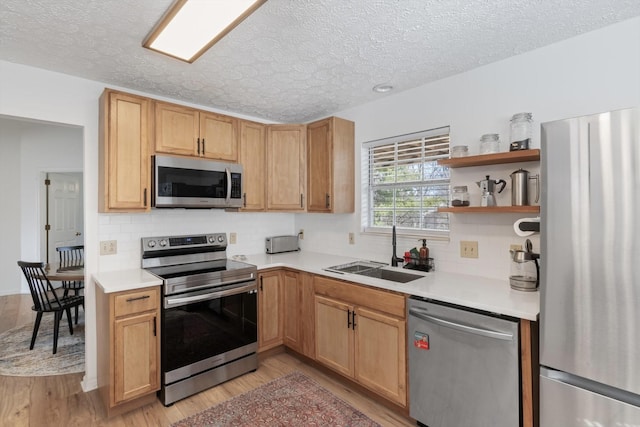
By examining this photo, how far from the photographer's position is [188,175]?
2713 mm

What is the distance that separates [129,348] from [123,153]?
139cm

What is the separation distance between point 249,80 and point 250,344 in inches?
85.5

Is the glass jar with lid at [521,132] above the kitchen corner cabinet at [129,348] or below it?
above

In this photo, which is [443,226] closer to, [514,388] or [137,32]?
[514,388]

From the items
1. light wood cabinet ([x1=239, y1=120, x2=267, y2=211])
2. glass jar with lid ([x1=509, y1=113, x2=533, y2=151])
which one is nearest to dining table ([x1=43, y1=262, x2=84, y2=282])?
light wood cabinet ([x1=239, y1=120, x2=267, y2=211])

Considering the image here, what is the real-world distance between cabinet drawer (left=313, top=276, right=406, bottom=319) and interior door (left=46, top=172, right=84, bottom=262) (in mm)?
5048

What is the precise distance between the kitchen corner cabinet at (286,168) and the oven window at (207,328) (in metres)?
1.01

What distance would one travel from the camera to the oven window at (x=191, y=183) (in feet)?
8.51

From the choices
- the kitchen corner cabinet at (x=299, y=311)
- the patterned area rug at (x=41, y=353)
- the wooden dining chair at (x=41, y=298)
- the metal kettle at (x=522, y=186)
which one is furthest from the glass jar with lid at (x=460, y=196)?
the wooden dining chair at (x=41, y=298)

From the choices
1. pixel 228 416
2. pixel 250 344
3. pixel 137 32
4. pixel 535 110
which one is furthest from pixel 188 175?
pixel 535 110

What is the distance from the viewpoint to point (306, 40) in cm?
198

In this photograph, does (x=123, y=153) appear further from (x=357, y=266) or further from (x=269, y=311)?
(x=357, y=266)

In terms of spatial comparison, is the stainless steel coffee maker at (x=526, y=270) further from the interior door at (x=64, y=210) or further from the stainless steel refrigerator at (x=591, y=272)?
the interior door at (x=64, y=210)

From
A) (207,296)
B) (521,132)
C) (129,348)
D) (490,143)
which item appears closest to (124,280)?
(129,348)
